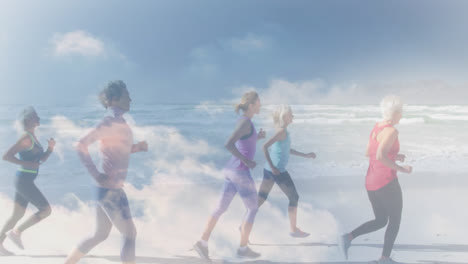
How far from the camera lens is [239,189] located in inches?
115

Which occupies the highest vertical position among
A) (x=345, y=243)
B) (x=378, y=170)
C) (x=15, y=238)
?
(x=378, y=170)

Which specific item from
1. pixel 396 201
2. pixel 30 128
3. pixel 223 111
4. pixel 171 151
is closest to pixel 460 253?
pixel 396 201

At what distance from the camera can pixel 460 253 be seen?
3104 millimetres

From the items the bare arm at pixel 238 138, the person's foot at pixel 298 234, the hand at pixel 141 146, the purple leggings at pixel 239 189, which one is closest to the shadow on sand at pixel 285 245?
the person's foot at pixel 298 234

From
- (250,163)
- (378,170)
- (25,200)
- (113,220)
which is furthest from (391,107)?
(25,200)

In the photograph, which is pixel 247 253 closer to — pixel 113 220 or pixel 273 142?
pixel 273 142

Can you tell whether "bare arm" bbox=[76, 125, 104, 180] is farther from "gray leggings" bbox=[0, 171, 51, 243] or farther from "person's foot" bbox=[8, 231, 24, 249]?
"person's foot" bbox=[8, 231, 24, 249]

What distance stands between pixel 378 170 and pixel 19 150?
2812 millimetres

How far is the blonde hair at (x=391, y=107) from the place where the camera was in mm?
2768

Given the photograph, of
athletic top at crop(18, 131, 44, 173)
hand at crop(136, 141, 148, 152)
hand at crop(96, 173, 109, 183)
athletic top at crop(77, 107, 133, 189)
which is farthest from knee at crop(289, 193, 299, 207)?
athletic top at crop(18, 131, 44, 173)

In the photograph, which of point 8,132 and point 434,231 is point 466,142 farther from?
point 8,132

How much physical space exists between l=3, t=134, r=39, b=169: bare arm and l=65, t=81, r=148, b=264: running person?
1.00m

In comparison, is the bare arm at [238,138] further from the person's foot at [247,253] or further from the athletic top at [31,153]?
the athletic top at [31,153]

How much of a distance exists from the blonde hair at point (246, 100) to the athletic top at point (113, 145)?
3.11 ft
